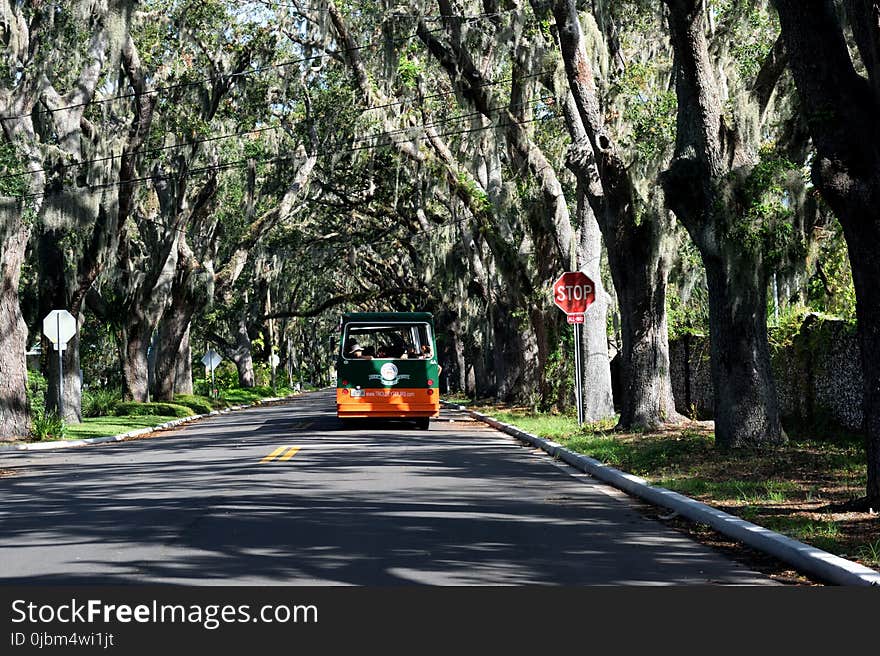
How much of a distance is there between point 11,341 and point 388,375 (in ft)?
30.5

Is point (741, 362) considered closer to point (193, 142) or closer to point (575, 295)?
point (575, 295)

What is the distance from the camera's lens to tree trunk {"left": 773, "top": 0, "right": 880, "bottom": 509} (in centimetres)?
1064

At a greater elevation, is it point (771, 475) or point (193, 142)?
point (193, 142)

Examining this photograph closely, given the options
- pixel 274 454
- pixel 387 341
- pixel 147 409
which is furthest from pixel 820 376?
pixel 147 409

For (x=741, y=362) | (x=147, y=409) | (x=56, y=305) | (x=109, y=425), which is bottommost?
(x=109, y=425)

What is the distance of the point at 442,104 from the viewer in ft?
122

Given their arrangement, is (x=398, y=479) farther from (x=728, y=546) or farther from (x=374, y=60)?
(x=374, y=60)

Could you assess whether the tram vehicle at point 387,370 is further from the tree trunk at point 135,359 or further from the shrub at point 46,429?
the tree trunk at point 135,359

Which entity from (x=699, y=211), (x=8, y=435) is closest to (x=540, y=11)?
(x=699, y=211)

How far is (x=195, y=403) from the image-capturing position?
1866 inches

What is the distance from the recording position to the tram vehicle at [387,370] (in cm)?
3000

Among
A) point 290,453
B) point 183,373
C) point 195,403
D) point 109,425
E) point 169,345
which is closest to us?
point 290,453

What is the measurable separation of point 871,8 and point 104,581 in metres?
8.02

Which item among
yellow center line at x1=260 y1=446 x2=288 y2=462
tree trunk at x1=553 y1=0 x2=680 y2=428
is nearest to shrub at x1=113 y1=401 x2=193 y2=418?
yellow center line at x1=260 y1=446 x2=288 y2=462
